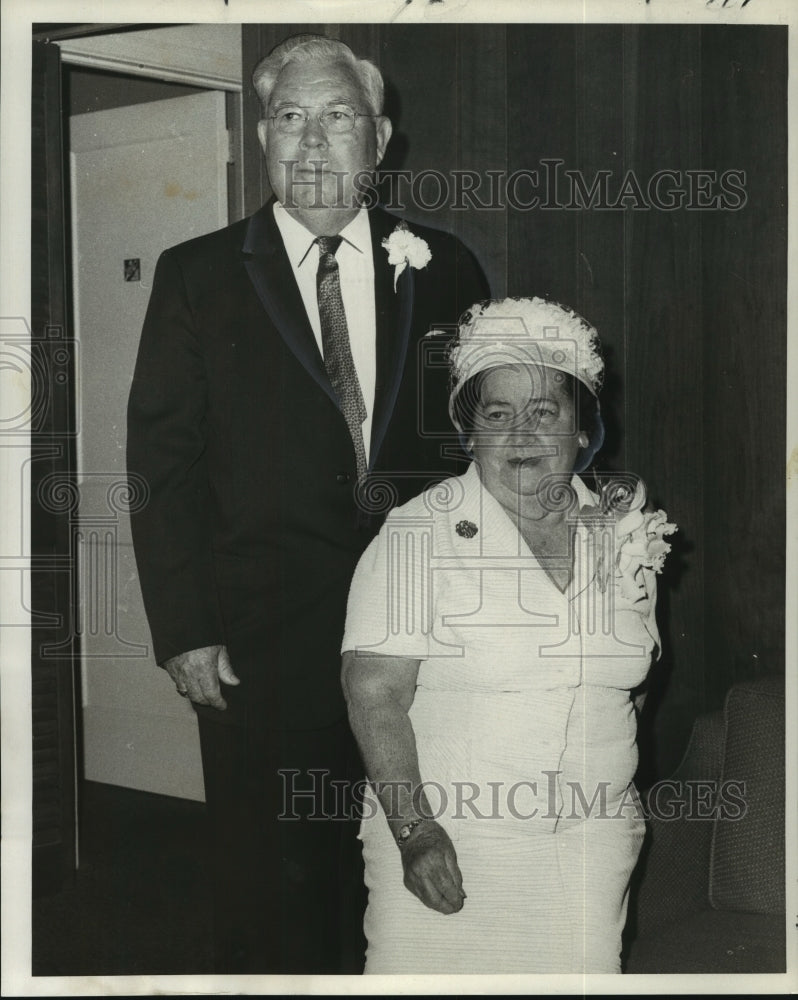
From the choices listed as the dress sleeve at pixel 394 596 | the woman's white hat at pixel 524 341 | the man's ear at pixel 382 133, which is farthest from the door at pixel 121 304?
the woman's white hat at pixel 524 341

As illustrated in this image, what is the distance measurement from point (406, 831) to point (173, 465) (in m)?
0.79

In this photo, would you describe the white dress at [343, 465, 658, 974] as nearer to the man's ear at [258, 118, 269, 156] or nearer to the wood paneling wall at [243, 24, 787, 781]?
the wood paneling wall at [243, 24, 787, 781]

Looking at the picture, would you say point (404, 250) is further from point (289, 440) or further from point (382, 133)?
point (289, 440)

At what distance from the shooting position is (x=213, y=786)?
6.75ft

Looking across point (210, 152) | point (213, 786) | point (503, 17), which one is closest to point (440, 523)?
point (213, 786)

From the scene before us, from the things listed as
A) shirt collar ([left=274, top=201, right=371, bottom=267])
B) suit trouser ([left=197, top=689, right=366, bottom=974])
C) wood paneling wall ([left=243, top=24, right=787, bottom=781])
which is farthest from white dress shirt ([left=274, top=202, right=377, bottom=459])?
suit trouser ([left=197, top=689, right=366, bottom=974])

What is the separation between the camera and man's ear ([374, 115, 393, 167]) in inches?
78.4

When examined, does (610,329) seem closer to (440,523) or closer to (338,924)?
(440,523)

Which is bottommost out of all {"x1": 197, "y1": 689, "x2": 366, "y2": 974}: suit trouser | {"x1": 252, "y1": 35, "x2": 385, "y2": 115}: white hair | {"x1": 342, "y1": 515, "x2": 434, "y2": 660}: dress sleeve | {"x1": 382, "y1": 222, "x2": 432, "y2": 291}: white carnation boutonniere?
{"x1": 197, "y1": 689, "x2": 366, "y2": 974}: suit trouser

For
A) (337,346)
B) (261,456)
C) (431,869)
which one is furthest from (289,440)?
(431,869)

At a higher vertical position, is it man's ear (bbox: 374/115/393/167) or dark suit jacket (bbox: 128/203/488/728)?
man's ear (bbox: 374/115/393/167)

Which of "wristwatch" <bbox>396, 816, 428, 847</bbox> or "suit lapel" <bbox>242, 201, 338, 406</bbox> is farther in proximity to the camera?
"suit lapel" <bbox>242, 201, 338, 406</bbox>

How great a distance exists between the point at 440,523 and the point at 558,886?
0.68m

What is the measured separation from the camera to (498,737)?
75.7 inches
